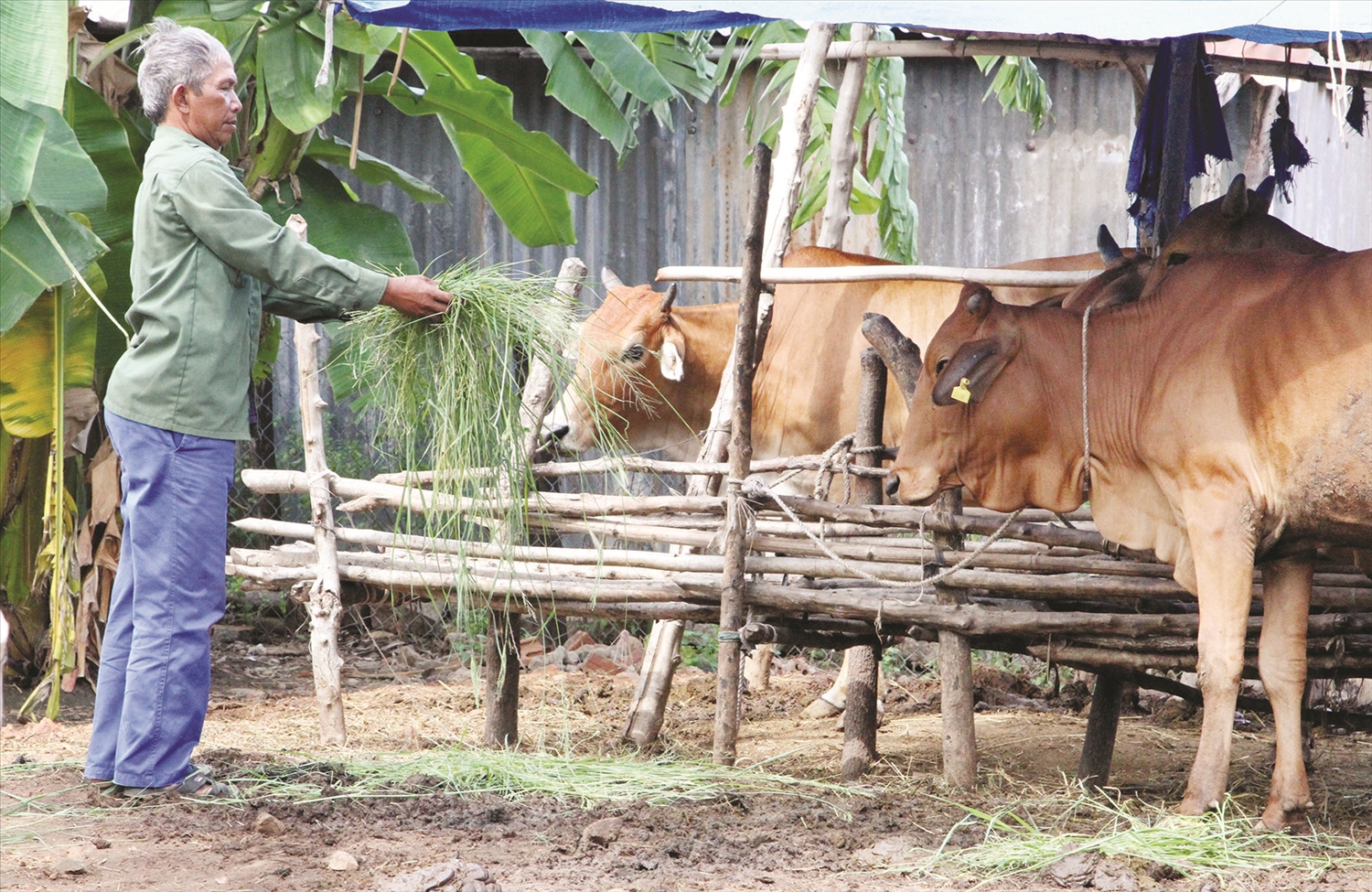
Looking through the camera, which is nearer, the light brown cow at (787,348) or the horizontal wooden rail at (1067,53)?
the horizontal wooden rail at (1067,53)

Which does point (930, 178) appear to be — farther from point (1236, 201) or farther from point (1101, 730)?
point (1101, 730)

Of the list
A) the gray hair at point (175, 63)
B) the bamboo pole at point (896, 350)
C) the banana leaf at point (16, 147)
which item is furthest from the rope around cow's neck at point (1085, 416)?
the banana leaf at point (16, 147)

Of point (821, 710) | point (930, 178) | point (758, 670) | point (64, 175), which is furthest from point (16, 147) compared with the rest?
point (930, 178)

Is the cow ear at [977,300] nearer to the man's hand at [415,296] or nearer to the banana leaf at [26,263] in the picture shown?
the man's hand at [415,296]

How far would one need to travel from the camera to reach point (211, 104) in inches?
144

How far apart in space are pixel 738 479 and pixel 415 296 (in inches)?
52.4

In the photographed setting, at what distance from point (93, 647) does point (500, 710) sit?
89.8 inches

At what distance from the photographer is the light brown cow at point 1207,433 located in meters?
3.52

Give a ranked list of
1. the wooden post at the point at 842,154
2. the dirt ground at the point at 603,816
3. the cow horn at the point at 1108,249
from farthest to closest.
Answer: the wooden post at the point at 842,154, the cow horn at the point at 1108,249, the dirt ground at the point at 603,816

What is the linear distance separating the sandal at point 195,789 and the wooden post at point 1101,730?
2704mm

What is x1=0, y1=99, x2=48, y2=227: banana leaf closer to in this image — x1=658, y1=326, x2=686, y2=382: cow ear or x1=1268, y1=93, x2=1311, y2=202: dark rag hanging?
x1=658, y1=326, x2=686, y2=382: cow ear

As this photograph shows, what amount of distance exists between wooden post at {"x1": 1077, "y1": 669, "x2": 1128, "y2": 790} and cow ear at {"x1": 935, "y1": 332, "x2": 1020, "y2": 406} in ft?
3.76

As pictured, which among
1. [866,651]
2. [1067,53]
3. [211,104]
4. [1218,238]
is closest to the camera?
[211,104]

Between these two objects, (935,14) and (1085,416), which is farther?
(1085,416)
